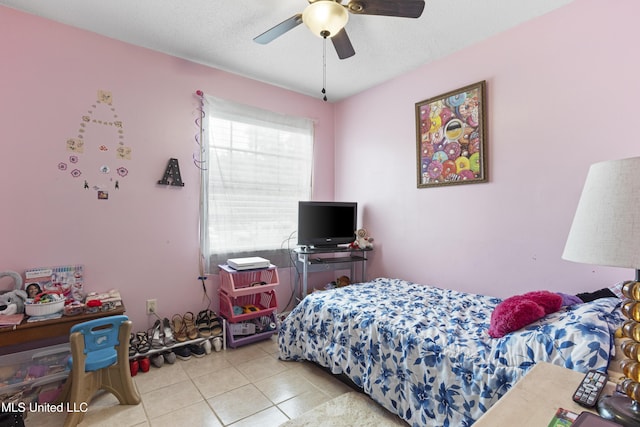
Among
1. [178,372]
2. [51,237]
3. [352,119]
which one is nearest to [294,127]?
[352,119]

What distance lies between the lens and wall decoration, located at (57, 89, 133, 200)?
87.5 inches

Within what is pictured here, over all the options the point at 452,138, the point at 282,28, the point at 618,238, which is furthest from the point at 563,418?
the point at 452,138

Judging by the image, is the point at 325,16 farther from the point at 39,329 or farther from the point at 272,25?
the point at 39,329

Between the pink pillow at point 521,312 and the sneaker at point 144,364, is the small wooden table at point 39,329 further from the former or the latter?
the pink pillow at point 521,312

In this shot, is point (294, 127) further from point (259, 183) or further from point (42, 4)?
point (42, 4)

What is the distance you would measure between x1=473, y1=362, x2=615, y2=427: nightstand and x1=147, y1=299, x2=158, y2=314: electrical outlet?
2.53 meters

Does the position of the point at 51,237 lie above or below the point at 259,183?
below

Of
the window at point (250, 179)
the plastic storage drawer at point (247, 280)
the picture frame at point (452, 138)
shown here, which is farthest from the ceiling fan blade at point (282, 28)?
the plastic storage drawer at point (247, 280)

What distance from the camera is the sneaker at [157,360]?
228cm

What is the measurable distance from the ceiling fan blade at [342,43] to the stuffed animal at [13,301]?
101 inches

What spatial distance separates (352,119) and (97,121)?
247 cm

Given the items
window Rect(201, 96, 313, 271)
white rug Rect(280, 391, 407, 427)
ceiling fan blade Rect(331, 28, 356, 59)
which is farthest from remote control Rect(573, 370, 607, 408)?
window Rect(201, 96, 313, 271)

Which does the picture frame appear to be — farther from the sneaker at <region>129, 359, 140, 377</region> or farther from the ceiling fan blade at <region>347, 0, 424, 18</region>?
the sneaker at <region>129, 359, 140, 377</region>

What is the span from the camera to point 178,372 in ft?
7.33
